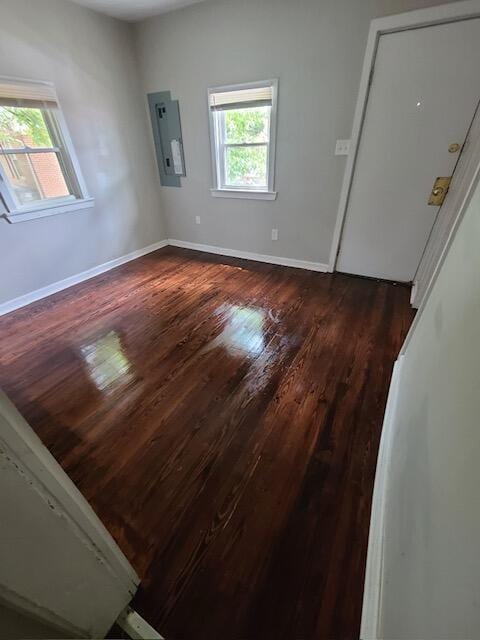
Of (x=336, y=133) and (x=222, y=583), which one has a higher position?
(x=336, y=133)

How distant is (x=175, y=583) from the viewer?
92cm

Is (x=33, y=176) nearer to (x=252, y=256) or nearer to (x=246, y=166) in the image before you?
(x=246, y=166)

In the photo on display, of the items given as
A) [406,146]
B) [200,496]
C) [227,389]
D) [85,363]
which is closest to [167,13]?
[406,146]

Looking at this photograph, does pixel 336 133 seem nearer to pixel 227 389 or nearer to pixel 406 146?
pixel 406 146

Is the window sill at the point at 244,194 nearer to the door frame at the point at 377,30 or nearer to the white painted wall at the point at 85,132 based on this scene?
the door frame at the point at 377,30

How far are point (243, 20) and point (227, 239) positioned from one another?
203 cm

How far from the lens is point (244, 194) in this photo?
317 centimetres

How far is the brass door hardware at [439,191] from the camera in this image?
2.26 meters

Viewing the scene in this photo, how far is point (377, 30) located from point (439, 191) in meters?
1.33

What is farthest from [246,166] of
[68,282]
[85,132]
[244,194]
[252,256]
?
[68,282]

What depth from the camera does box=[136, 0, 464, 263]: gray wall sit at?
2.20 meters

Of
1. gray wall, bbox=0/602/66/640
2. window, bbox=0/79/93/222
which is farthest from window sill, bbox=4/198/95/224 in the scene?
gray wall, bbox=0/602/66/640

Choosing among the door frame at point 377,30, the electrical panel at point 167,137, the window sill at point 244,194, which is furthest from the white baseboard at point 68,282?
the door frame at point 377,30

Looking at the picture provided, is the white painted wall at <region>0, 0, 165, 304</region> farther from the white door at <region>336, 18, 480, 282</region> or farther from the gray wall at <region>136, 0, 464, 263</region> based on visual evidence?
the white door at <region>336, 18, 480, 282</region>
